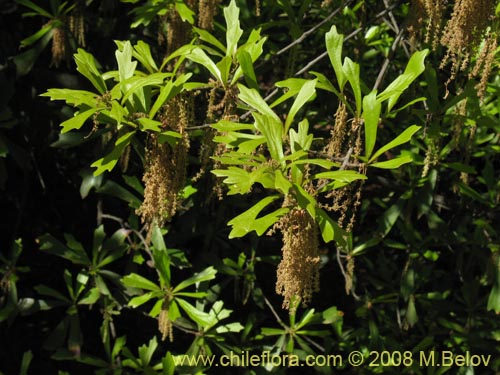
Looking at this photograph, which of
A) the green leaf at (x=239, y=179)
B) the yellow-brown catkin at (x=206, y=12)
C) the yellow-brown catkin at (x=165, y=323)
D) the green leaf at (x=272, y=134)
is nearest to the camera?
the green leaf at (x=239, y=179)

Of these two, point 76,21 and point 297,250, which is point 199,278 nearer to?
point 297,250

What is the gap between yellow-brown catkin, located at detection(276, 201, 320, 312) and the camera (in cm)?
138

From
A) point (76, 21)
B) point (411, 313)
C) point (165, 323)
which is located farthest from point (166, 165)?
point (411, 313)

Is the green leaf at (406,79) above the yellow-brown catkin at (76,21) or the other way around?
the other way around

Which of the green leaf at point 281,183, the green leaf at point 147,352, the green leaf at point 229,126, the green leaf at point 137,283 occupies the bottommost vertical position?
the green leaf at point 147,352

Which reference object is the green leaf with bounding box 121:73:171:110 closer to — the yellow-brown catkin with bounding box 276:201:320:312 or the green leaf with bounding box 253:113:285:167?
the green leaf with bounding box 253:113:285:167

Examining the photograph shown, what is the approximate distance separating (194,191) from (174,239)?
348 mm

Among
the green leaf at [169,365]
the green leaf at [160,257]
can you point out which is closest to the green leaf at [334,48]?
the green leaf at [160,257]

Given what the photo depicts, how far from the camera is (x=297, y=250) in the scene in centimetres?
139

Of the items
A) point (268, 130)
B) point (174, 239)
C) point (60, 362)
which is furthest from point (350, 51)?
point (60, 362)

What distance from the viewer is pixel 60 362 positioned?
312 cm

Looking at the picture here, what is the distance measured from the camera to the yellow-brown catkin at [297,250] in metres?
1.38

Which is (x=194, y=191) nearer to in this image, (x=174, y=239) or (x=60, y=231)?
(x=174, y=239)

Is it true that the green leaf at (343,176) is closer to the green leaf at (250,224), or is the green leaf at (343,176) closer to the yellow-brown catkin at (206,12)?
the green leaf at (250,224)
